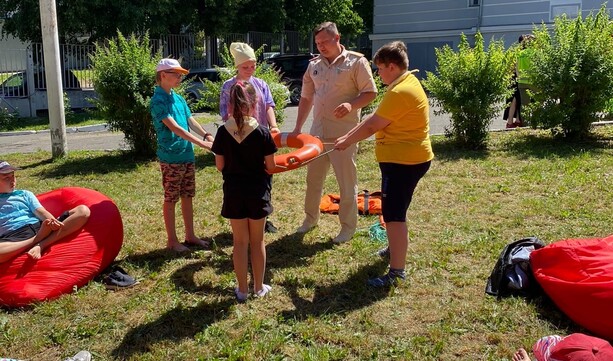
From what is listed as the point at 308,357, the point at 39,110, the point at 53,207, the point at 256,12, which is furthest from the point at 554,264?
the point at 256,12

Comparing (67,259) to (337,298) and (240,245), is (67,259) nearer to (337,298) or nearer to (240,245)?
(240,245)

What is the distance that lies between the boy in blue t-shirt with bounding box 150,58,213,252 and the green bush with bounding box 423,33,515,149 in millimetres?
5566

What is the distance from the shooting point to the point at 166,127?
509 centimetres

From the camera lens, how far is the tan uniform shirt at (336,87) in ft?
17.0

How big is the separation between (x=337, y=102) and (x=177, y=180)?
1.60 m

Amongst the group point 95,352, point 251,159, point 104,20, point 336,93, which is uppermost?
point 104,20

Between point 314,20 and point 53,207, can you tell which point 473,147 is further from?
point 314,20

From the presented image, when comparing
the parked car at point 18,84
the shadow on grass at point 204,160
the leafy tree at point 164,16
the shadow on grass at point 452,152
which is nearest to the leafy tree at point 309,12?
the leafy tree at point 164,16

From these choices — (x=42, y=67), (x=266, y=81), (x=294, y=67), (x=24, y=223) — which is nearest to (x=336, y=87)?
(x=24, y=223)

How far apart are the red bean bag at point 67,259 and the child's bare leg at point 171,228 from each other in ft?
1.59

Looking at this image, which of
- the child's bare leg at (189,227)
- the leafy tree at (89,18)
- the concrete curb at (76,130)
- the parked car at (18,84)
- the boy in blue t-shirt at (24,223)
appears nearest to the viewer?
the boy in blue t-shirt at (24,223)

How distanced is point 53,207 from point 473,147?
707 centimetres

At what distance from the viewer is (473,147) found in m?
9.94

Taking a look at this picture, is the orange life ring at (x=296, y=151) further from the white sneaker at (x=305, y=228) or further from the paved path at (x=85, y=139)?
the paved path at (x=85, y=139)
